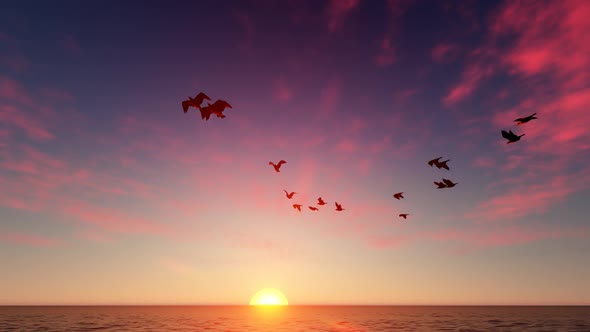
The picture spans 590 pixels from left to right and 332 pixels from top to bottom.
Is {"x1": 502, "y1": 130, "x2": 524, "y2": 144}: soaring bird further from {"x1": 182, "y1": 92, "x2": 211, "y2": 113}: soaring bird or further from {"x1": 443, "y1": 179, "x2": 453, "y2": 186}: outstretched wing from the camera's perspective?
{"x1": 182, "y1": 92, "x2": 211, "y2": 113}: soaring bird

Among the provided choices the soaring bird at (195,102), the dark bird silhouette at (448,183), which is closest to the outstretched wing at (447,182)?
the dark bird silhouette at (448,183)

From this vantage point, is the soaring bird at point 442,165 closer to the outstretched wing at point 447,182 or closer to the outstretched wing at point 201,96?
the outstretched wing at point 447,182

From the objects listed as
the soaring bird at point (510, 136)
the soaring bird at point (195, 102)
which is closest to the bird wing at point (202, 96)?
the soaring bird at point (195, 102)

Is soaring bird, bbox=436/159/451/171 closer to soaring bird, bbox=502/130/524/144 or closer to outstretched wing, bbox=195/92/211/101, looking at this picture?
soaring bird, bbox=502/130/524/144

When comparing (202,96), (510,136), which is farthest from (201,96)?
(510,136)

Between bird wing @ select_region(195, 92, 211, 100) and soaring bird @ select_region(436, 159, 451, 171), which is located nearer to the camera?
bird wing @ select_region(195, 92, 211, 100)

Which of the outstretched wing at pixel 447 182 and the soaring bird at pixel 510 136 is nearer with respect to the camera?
the soaring bird at pixel 510 136

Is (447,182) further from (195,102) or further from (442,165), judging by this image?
(195,102)

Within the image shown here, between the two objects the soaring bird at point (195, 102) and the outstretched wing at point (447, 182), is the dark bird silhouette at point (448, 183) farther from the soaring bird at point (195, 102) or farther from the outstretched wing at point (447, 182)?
the soaring bird at point (195, 102)

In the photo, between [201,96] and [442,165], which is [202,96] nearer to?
[201,96]

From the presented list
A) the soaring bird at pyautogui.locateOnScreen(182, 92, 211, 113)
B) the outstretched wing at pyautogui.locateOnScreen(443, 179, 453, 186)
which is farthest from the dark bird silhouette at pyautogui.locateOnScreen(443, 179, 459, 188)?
the soaring bird at pyautogui.locateOnScreen(182, 92, 211, 113)

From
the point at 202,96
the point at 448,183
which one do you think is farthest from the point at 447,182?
the point at 202,96

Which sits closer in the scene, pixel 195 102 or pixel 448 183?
pixel 195 102

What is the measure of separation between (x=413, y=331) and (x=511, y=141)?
55.3 metres
